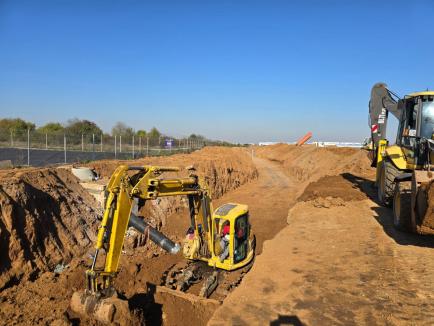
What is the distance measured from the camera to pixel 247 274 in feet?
29.6

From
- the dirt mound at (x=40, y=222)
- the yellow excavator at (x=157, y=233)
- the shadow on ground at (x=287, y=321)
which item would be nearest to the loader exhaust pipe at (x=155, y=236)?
the yellow excavator at (x=157, y=233)

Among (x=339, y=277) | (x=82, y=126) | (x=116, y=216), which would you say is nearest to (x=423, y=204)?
(x=339, y=277)

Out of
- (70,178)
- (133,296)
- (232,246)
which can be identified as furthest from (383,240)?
(70,178)

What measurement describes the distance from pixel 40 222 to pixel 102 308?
15.2 feet

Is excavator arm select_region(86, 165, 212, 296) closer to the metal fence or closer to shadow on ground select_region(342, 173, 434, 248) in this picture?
shadow on ground select_region(342, 173, 434, 248)

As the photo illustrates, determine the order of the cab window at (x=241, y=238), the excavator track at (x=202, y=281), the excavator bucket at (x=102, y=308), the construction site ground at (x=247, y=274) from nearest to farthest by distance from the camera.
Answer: the excavator bucket at (x=102, y=308) → the construction site ground at (x=247, y=274) → the excavator track at (x=202, y=281) → the cab window at (x=241, y=238)

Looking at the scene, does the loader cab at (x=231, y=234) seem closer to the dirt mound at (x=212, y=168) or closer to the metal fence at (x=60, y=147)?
the dirt mound at (x=212, y=168)

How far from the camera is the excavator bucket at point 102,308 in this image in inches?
227

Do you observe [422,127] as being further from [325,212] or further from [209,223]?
[209,223]

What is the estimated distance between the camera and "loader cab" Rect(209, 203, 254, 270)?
8750 mm

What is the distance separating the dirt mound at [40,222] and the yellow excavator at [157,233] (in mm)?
1177

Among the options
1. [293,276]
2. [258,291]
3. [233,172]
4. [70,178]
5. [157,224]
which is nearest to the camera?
[258,291]

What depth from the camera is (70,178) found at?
12625mm

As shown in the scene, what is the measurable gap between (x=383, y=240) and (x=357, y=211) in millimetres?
3599
